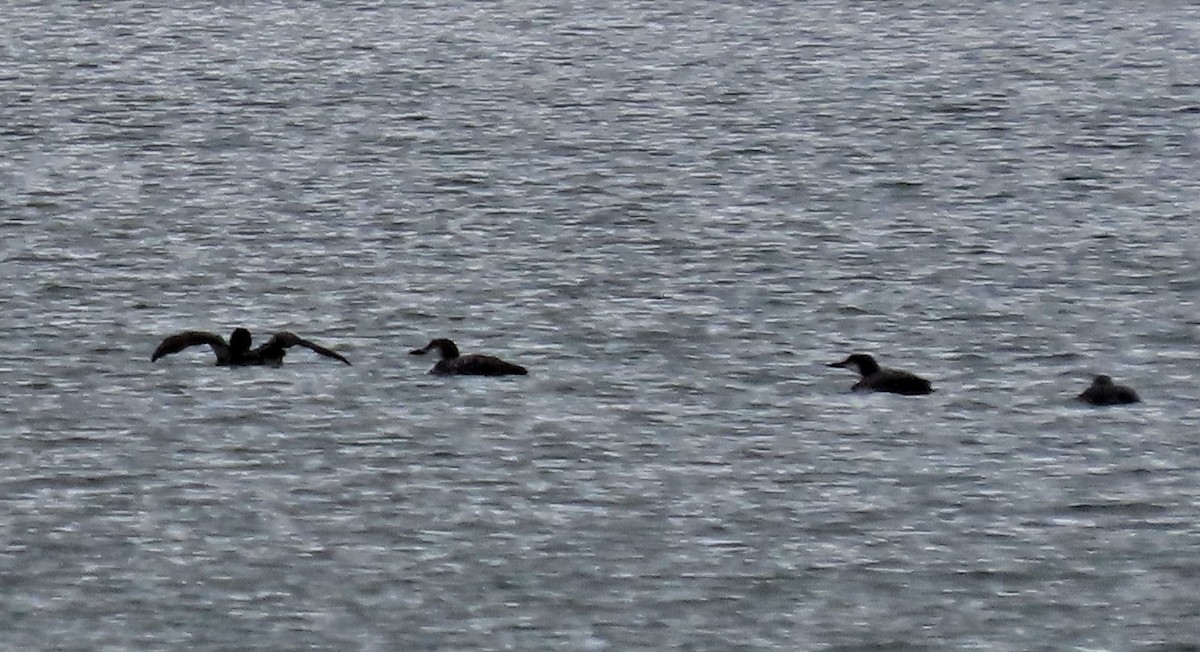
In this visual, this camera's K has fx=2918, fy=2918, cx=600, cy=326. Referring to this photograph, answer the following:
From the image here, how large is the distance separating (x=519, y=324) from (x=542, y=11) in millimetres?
28412

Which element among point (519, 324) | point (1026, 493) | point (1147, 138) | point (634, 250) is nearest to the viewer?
point (1026, 493)

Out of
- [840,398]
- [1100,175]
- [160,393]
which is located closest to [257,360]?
[160,393]

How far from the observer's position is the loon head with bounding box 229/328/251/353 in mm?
21234

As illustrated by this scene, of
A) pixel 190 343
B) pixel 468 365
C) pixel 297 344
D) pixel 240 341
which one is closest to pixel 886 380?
pixel 468 365

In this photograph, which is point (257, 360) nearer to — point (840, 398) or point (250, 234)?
point (840, 398)

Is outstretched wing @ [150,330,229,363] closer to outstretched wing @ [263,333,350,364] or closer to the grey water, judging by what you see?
the grey water

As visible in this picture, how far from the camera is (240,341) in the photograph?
2123 centimetres

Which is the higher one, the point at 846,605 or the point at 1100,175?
the point at 846,605

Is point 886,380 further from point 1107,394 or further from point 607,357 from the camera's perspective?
point 607,357

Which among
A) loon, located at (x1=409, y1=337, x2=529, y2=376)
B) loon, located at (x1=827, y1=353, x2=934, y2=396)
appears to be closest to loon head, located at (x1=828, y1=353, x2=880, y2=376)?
loon, located at (x1=827, y1=353, x2=934, y2=396)

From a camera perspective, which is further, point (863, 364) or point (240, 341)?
point (240, 341)

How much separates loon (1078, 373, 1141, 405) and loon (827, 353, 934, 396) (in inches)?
46.1

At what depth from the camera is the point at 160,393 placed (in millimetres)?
20547

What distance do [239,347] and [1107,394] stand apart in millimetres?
6256
